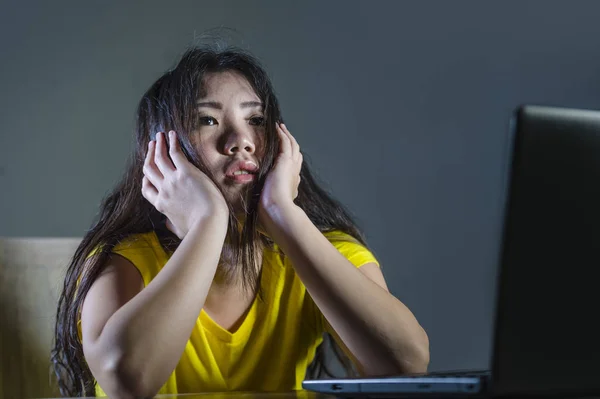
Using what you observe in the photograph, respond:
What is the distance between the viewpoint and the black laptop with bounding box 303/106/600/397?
574mm

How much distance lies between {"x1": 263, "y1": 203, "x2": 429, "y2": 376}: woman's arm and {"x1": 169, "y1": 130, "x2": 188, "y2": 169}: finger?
25 centimetres

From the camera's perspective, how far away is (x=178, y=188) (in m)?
1.25

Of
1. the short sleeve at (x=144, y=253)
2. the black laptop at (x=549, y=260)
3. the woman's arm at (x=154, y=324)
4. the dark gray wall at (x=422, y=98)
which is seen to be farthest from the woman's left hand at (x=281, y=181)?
the dark gray wall at (x=422, y=98)

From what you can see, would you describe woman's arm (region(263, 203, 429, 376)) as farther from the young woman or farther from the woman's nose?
the woman's nose

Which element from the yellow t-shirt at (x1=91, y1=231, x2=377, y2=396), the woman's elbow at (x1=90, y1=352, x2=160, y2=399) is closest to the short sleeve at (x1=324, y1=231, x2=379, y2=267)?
the yellow t-shirt at (x1=91, y1=231, x2=377, y2=396)

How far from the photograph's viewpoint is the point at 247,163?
1292mm

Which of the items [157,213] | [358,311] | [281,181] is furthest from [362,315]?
[157,213]

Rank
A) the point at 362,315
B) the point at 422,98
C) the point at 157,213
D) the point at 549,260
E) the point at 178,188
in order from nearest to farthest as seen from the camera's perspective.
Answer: the point at 549,260 < the point at 362,315 < the point at 178,188 < the point at 157,213 < the point at 422,98

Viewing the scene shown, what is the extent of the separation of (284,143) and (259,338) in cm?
35

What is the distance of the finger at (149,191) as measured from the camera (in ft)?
4.27

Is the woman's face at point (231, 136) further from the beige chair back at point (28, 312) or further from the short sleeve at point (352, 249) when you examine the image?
the beige chair back at point (28, 312)

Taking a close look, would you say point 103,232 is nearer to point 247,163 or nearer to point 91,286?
point 91,286

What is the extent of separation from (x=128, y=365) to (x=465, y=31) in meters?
1.84

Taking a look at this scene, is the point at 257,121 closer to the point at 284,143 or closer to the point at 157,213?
the point at 284,143
